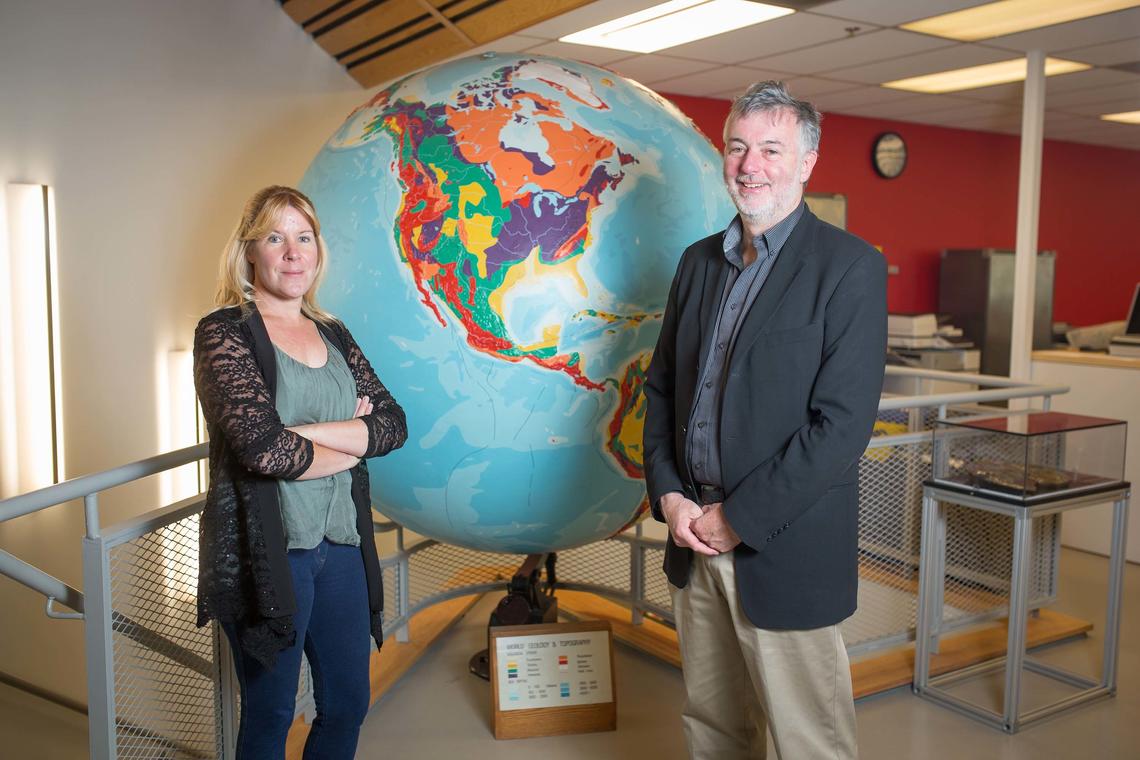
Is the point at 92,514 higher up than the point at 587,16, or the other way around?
the point at 587,16

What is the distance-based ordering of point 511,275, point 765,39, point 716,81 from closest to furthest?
point 511,275 → point 765,39 → point 716,81

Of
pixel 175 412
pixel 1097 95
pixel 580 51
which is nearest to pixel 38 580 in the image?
pixel 175 412

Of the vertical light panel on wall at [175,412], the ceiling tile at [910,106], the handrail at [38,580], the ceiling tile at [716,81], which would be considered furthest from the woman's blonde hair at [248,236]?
the ceiling tile at [910,106]

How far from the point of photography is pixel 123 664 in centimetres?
183

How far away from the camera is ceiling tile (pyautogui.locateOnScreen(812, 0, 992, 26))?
4.04 m

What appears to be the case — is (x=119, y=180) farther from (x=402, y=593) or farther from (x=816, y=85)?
(x=816, y=85)

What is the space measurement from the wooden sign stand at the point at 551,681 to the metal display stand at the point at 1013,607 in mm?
1010

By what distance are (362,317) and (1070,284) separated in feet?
27.7

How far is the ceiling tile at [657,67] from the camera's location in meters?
5.30

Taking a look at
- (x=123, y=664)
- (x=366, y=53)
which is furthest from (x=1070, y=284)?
(x=123, y=664)

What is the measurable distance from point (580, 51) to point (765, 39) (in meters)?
1.01

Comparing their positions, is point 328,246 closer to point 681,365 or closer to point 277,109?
point 681,365

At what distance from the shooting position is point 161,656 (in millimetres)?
1988

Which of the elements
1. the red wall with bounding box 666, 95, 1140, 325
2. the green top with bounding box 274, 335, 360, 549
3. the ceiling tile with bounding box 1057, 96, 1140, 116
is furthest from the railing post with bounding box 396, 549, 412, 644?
the ceiling tile with bounding box 1057, 96, 1140, 116
